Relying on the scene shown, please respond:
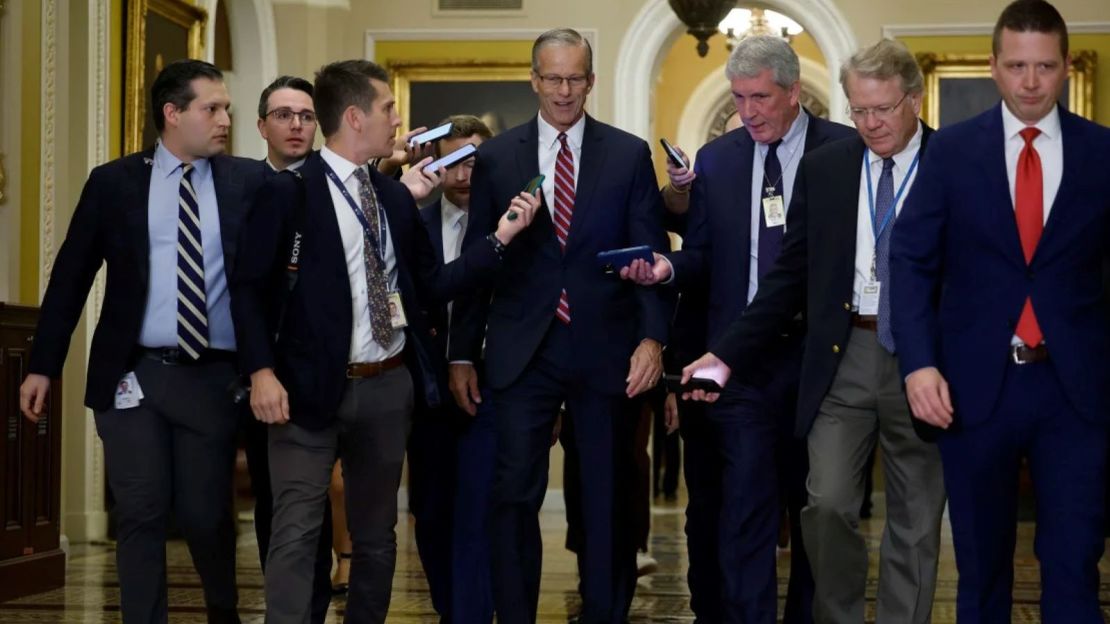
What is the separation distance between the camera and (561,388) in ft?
15.0

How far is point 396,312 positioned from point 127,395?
73 cm

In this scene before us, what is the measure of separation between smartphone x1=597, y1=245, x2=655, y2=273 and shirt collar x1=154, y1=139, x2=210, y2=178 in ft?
3.66

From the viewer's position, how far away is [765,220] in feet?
15.5

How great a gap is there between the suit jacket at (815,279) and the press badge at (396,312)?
84cm

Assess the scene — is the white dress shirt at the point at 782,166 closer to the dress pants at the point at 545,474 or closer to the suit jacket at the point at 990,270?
the dress pants at the point at 545,474

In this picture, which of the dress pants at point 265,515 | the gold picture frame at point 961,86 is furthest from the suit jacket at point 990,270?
the gold picture frame at point 961,86

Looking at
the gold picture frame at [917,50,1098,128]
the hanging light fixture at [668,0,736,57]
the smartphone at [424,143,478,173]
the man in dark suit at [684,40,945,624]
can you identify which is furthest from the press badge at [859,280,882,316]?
the gold picture frame at [917,50,1098,128]

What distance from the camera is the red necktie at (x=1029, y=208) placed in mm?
3590

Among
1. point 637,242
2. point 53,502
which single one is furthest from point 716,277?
point 53,502

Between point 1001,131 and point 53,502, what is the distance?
478cm

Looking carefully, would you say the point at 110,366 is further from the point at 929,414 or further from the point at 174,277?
the point at 929,414

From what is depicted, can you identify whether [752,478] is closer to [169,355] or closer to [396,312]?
[396,312]

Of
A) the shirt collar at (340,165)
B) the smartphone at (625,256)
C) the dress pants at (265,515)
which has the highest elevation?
the shirt collar at (340,165)

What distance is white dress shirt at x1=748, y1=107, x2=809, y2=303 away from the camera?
472cm
